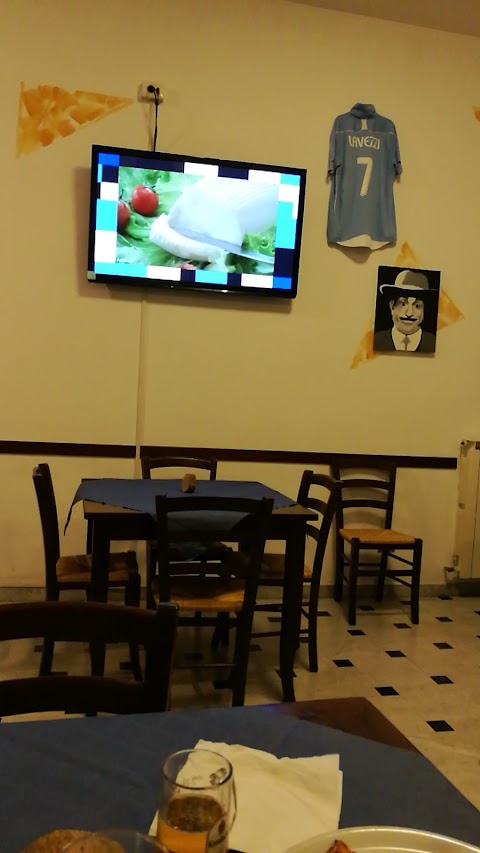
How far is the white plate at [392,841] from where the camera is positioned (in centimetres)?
78

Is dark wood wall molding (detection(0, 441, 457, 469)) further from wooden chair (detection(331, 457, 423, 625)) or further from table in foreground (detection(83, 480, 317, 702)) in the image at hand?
table in foreground (detection(83, 480, 317, 702))

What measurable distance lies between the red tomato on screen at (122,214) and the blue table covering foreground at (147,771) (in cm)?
329

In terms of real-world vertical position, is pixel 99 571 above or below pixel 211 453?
below

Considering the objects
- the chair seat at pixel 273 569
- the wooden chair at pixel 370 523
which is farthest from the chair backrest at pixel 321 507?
the wooden chair at pixel 370 523

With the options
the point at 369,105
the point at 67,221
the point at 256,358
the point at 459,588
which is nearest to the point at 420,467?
the point at 459,588

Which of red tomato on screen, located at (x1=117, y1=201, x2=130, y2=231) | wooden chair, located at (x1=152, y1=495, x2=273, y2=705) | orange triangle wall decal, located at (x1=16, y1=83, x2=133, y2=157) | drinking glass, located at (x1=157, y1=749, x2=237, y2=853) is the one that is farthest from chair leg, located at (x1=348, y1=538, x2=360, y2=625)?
drinking glass, located at (x1=157, y1=749, x2=237, y2=853)

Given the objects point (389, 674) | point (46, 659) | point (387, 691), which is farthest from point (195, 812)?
point (389, 674)

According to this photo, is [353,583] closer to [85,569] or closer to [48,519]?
[85,569]

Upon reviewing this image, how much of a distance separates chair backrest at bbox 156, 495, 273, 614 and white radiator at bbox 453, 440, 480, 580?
7.28 ft

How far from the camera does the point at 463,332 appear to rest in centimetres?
454

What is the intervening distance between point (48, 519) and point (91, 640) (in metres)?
1.70

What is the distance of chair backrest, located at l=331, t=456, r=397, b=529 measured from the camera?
4.37 meters

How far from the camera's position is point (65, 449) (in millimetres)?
4094

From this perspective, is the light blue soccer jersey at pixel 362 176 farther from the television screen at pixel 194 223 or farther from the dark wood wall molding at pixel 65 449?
the dark wood wall molding at pixel 65 449
